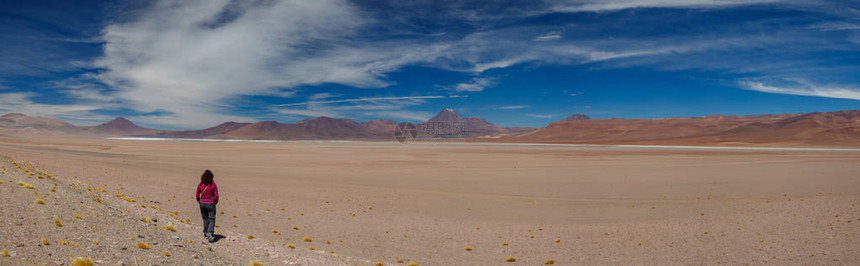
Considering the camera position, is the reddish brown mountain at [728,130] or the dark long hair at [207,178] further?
the reddish brown mountain at [728,130]

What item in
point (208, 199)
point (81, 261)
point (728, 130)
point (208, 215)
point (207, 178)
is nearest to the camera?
point (81, 261)

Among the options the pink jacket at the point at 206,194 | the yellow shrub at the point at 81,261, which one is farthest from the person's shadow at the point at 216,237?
the yellow shrub at the point at 81,261

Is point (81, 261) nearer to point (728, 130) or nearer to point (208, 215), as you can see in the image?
point (208, 215)

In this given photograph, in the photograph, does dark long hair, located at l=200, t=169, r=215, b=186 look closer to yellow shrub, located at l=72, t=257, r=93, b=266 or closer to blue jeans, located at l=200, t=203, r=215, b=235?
blue jeans, located at l=200, t=203, r=215, b=235

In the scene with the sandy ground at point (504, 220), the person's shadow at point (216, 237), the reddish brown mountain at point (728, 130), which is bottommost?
the sandy ground at point (504, 220)

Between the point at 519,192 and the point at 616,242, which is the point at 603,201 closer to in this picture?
the point at 519,192

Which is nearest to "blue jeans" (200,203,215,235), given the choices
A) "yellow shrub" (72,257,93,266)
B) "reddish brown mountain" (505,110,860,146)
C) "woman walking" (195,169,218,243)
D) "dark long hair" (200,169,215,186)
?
"woman walking" (195,169,218,243)

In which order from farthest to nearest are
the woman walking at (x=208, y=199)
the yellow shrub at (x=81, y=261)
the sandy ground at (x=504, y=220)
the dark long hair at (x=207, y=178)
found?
the sandy ground at (x=504, y=220)
the woman walking at (x=208, y=199)
the dark long hair at (x=207, y=178)
the yellow shrub at (x=81, y=261)

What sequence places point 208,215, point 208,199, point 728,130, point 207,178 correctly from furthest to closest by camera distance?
point 728,130 < point 208,215 < point 208,199 < point 207,178

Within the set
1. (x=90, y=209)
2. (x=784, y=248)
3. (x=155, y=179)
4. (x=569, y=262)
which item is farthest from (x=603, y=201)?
(x=155, y=179)

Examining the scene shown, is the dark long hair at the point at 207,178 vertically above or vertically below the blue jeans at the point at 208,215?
above

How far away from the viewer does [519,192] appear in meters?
20.4

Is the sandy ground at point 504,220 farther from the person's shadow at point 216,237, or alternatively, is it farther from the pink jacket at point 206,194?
the pink jacket at point 206,194

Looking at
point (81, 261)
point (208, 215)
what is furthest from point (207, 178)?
point (81, 261)
